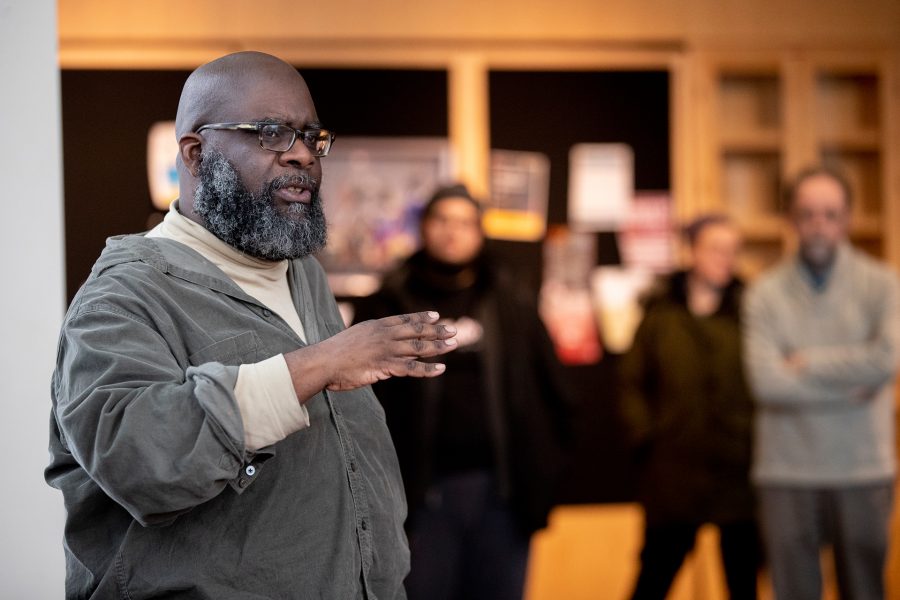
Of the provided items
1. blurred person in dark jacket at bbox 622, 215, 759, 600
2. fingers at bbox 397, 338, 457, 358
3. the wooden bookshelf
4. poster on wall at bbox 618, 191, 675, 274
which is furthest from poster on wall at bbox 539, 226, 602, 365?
fingers at bbox 397, 338, 457, 358

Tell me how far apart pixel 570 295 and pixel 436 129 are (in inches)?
37.9

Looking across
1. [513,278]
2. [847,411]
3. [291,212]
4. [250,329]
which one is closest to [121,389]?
[250,329]

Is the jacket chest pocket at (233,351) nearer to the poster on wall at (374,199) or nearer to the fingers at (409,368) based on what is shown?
the fingers at (409,368)

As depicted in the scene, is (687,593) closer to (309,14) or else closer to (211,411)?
(309,14)

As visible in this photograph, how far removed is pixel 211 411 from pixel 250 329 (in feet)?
0.86

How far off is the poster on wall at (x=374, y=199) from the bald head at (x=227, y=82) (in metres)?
3.09

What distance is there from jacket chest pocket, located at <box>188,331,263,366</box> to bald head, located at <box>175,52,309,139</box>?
34 centimetres

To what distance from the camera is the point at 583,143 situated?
16.1 feet

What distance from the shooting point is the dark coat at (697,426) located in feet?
12.4

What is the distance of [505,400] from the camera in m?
3.47

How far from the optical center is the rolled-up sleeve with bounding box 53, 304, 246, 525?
4.44 ft

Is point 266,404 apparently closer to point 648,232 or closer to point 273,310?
point 273,310

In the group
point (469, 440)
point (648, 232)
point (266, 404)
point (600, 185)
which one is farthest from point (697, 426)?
point (266, 404)

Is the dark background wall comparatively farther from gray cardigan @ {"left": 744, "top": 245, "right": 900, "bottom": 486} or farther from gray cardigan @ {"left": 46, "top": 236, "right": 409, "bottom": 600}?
gray cardigan @ {"left": 46, "top": 236, "right": 409, "bottom": 600}
